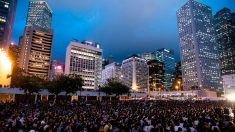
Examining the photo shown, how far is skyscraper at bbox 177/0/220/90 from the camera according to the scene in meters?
183

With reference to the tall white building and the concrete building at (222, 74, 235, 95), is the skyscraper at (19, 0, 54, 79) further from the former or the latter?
the concrete building at (222, 74, 235, 95)

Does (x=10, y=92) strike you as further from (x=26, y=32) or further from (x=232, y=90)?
(x=26, y=32)

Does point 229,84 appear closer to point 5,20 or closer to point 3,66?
point 3,66

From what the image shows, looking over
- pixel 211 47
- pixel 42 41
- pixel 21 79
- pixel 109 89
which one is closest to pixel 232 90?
pixel 109 89

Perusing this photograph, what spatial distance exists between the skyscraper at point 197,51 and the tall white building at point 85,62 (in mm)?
87115

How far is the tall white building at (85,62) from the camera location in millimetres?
170875

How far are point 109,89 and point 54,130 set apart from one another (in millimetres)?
71220

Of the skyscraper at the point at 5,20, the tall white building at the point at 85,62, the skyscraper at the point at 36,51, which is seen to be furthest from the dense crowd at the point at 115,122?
the skyscraper at the point at 36,51

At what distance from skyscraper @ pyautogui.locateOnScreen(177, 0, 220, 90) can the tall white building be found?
87115 mm

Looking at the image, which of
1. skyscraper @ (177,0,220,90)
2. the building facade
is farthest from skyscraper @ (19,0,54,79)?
skyscraper @ (177,0,220,90)

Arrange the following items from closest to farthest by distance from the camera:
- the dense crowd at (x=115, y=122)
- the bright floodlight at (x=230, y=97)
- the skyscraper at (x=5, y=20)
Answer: the dense crowd at (x=115, y=122) < the bright floodlight at (x=230, y=97) < the skyscraper at (x=5, y=20)

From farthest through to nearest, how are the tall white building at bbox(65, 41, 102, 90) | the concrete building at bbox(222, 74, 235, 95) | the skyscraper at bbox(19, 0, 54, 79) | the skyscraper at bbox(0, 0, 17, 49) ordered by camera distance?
the skyscraper at bbox(19, 0, 54, 79) < the tall white building at bbox(65, 41, 102, 90) < the skyscraper at bbox(0, 0, 17, 49) < the concrete building at bbox(222, 74, 235, 95)

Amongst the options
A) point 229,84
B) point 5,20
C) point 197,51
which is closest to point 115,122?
point 229,84

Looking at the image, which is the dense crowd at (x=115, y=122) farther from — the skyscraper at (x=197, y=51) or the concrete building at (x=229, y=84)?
the skyscraper at (x=197, y=51)
